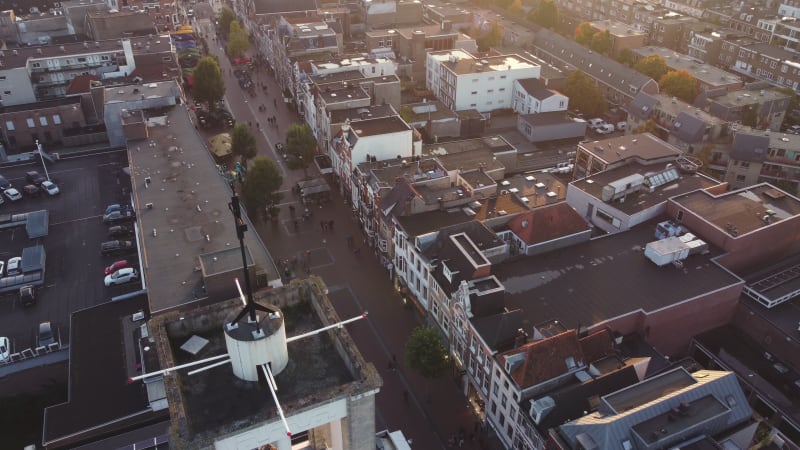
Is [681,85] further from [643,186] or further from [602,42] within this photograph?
[643,186]

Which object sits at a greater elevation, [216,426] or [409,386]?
[216,426]

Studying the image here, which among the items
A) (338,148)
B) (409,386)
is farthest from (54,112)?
(409,386)

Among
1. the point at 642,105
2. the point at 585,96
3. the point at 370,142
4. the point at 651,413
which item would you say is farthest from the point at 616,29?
the point at 651,413

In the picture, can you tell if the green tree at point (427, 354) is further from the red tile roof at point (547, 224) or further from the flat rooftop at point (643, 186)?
the flat rooftop at point (643, 186)

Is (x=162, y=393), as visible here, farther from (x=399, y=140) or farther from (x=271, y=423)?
(x=399, y=140)

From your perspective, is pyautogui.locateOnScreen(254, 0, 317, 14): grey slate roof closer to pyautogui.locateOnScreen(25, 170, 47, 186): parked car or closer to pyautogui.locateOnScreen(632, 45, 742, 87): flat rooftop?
pyautogui.locateOnScreen(25, 170, 47, 186): parked car

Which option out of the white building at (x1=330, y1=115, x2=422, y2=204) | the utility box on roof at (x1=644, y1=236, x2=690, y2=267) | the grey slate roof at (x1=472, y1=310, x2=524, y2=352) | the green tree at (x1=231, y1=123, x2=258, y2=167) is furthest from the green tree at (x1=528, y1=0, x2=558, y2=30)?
the grey slate roof at (x1=472, y1=310, x2=524, y2=352)

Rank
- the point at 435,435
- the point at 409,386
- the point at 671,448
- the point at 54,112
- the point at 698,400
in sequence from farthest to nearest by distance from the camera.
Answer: the point at 54,112 → the point at 409,386 → the point at 435,435 → the point at 698,400 → the point at 671,448
